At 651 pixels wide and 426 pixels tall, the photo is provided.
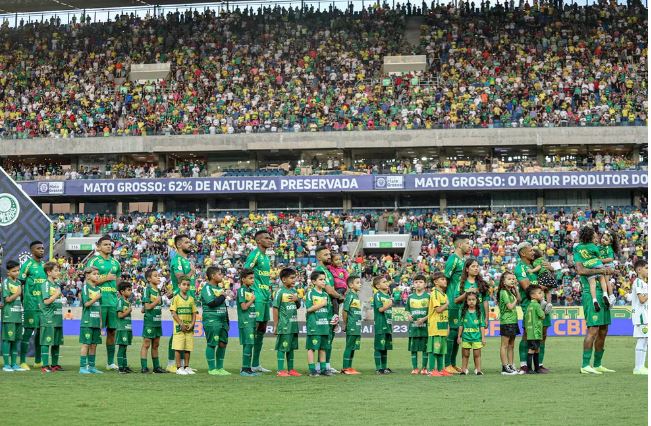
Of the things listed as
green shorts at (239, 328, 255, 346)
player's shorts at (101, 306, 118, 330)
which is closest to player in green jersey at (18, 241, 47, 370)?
player's shorts at (101, 306, 118, 330)

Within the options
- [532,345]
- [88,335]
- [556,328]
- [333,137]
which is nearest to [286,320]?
[88,335]

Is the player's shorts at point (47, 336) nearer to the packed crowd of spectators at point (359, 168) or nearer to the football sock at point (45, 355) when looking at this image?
the football sock at point (45, 355)

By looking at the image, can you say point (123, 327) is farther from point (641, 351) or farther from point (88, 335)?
point (641, 351)

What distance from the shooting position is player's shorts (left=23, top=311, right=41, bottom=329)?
1756cm

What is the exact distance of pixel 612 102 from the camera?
169 feet

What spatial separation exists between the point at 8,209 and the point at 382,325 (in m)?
7.70

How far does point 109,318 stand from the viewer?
1744 cm

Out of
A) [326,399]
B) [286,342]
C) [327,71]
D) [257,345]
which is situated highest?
[327,71]

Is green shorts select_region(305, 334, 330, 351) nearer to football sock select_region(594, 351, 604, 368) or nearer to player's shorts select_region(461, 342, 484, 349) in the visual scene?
player's shorts select_region(461, 342, 484, 349)

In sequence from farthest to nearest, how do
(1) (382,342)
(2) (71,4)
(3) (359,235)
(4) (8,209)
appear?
1. (2) (71,4)
2. (3) (359,235)
3. (4) (8,209)
4. (1) (382,342)

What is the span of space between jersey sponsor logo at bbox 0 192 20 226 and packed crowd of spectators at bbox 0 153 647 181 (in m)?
32.9

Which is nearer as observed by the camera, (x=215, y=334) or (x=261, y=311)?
(x=215, y=334)

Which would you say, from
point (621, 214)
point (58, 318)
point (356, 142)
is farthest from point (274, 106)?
point (58, 318)

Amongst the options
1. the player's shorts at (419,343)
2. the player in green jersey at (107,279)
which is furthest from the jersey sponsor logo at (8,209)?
the player's shorts at (419,343)
